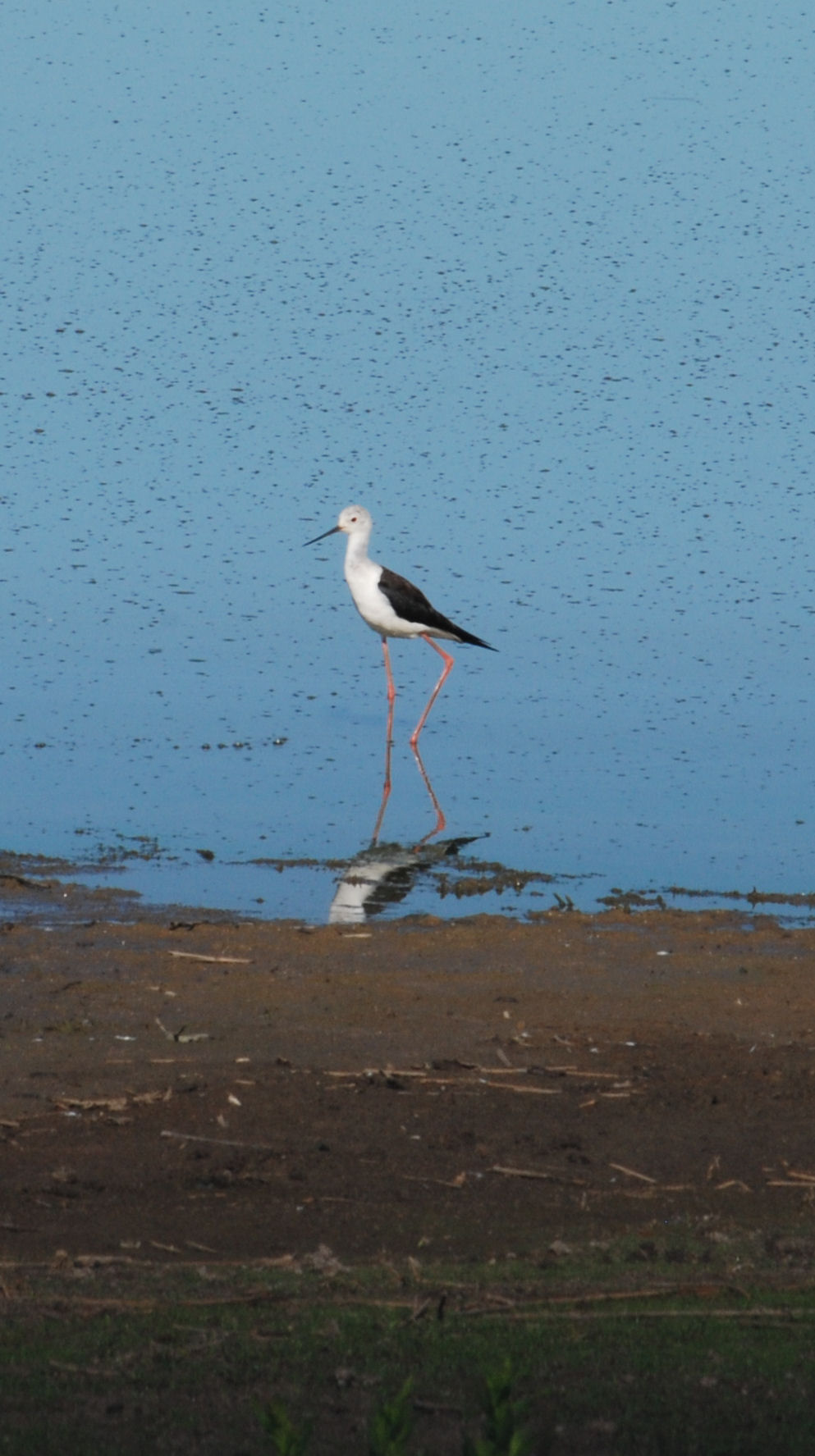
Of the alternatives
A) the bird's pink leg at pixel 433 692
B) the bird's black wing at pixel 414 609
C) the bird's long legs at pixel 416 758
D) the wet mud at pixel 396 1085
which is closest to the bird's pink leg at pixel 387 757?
the bird's long legs at pixel 416 758

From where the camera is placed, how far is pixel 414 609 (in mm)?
17109

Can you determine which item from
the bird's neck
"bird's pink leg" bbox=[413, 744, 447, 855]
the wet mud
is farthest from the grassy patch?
the bird's neck

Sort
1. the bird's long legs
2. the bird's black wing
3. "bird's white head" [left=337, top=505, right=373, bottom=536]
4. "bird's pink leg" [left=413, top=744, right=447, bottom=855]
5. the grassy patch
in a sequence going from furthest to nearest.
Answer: "bird's white head" [left=337, top=505, right=373, bottom=536] → the bird's black wing → the bird's long legs → "bird's pink leg" [left=413, top=744, right=447, bottom=855] → the grassy patch

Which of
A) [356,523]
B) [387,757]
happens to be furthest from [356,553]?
[387,757]

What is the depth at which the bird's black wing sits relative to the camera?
17125 mm

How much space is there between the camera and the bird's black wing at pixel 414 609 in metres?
17.1

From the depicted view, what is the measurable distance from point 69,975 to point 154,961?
44cm

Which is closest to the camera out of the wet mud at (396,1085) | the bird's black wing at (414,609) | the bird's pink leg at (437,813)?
the wet mud at (396,1085)

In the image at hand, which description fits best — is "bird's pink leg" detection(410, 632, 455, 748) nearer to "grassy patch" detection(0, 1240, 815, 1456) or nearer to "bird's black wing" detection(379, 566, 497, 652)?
"bird's black wing" detection(379, 566, 497, 652)

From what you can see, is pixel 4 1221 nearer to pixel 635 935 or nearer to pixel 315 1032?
pixel 315 1032

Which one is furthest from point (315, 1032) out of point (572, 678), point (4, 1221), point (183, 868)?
point (572, 678)

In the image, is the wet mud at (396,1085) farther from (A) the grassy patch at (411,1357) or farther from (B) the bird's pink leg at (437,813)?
(B) the bird's pink leg at (437,813)

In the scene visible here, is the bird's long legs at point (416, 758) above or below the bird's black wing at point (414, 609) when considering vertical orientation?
below

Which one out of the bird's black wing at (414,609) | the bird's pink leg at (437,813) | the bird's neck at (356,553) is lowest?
the bird's pink leg at (437,813)
